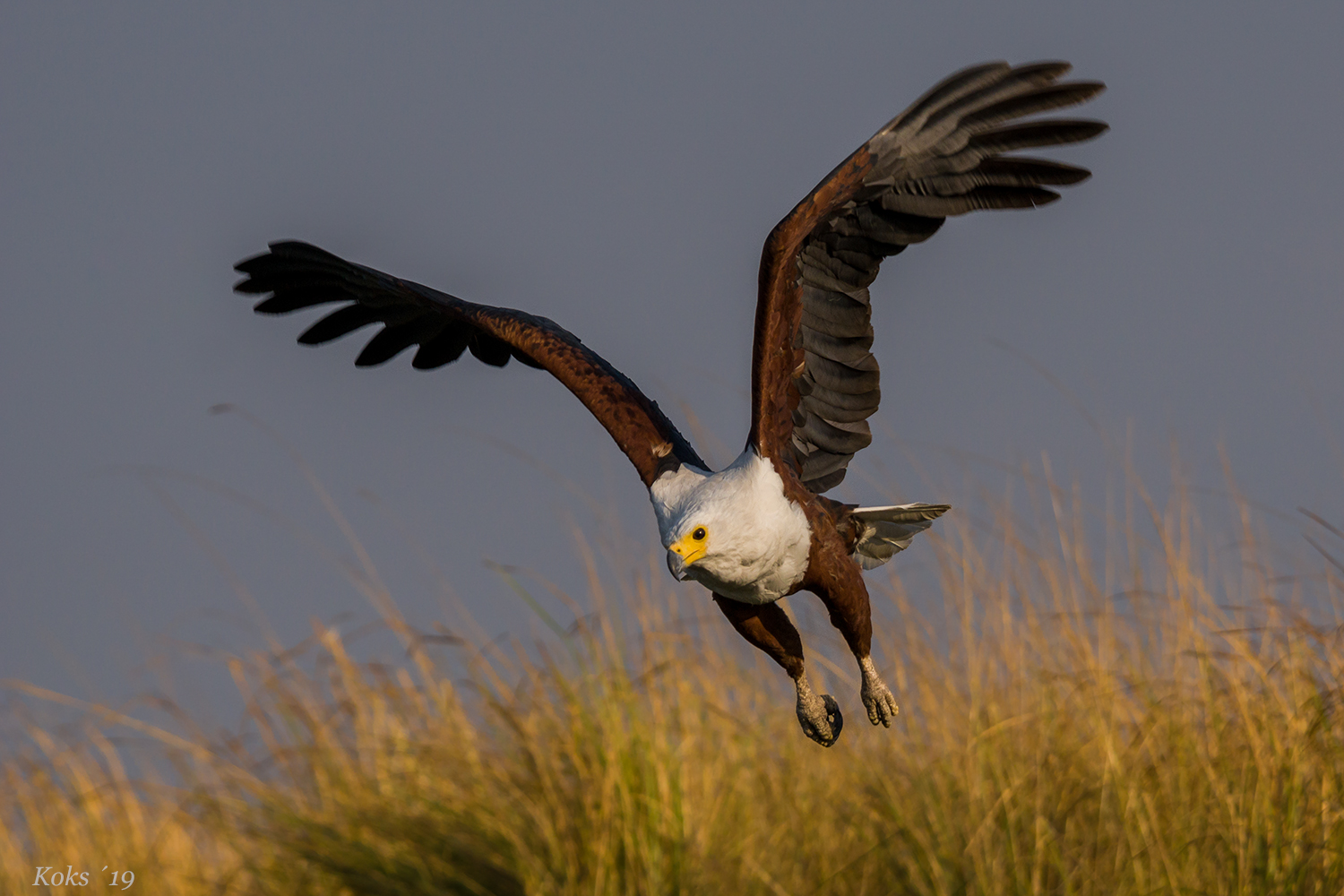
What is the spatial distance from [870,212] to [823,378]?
2.48 ft

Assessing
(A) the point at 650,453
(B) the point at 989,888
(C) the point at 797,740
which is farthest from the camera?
(C) the point at 797,740

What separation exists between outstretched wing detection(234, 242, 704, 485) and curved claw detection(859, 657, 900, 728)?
3.69 ft

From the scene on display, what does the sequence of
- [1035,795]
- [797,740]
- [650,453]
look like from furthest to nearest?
[797,740] < [650,453] < [1035,795]

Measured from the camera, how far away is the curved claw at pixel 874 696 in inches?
238

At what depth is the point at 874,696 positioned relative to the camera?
6043mm

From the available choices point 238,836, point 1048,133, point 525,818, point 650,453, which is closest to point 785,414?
point 650,453

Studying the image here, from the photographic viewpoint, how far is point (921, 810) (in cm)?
584

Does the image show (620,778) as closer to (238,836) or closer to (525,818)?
(525,818)

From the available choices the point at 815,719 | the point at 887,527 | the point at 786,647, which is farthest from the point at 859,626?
Answer: the point at 887,527

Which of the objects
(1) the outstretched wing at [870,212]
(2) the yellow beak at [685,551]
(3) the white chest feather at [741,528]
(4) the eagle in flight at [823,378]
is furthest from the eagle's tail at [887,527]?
(2) the yellow beak at [685,551]

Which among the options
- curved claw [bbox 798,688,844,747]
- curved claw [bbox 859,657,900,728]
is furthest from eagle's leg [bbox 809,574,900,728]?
curved claw [bbox 798,688,844,747]

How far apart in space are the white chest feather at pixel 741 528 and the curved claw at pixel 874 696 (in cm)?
68

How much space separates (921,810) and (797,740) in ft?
3.75

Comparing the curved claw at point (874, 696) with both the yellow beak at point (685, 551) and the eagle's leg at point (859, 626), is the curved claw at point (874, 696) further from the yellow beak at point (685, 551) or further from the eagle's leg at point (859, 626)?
the yellow beak at point (685, 551)
